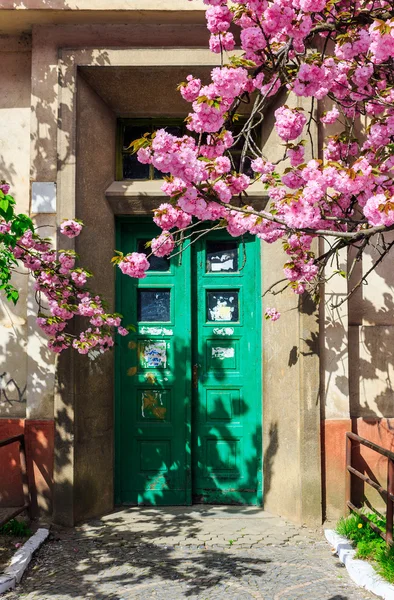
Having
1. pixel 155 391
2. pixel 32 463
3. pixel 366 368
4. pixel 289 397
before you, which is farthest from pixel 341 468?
pixel 32 463

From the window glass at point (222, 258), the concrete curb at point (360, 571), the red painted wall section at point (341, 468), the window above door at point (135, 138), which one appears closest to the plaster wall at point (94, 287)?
the window above door at point (135, 138)

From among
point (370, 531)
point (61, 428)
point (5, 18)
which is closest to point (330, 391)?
point (370, 531)

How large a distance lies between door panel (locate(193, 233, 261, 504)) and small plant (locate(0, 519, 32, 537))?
1.68m

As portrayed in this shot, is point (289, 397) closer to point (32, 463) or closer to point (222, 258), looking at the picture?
point (222, 258)

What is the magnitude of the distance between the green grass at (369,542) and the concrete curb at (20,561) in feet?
7.78

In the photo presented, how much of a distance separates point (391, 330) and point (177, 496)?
256cm

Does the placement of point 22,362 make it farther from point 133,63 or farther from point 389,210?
point 389,210

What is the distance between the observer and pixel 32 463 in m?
5.43

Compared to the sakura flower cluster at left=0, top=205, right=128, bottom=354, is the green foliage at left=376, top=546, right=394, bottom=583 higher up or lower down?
lower down

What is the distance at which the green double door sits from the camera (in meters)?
6.01

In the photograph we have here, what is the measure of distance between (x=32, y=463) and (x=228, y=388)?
6.39 ft

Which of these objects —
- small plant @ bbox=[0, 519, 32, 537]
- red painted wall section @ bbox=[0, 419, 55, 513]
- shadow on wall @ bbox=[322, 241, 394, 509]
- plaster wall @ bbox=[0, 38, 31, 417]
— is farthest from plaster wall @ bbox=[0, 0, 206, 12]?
small plant @ bbox=[0, 519, 32, 537]

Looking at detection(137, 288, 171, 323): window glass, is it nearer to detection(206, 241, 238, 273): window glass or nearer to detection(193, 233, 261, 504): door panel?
detection(193, 233, 261, 504): door panel

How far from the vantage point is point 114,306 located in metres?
6.05
